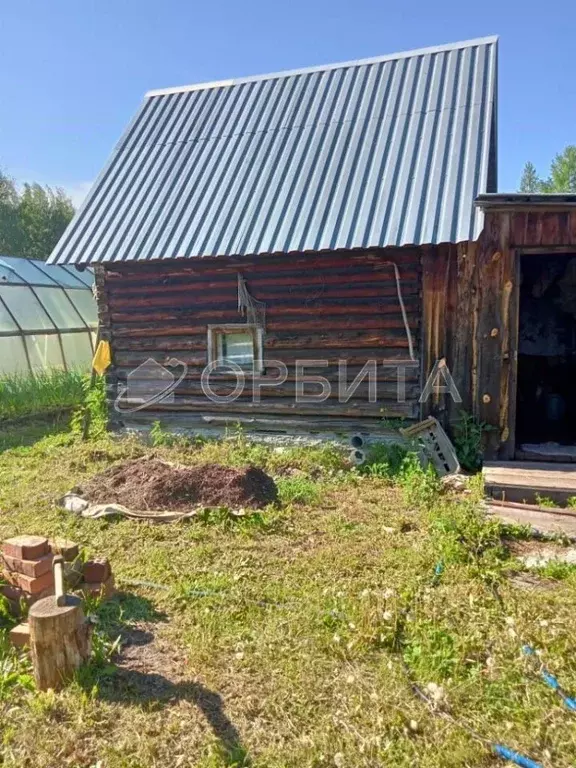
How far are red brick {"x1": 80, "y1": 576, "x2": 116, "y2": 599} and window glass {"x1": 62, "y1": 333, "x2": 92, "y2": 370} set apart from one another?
33.4ft

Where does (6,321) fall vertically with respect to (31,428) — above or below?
above

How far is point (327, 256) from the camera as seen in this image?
7199mm

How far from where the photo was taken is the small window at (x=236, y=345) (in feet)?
25.2

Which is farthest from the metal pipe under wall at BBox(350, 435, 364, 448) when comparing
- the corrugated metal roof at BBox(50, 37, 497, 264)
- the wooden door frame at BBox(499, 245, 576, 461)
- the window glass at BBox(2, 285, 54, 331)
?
the window glass at BBox(2, 285, 54, 331)

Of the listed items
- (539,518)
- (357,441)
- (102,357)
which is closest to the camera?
(539,518)

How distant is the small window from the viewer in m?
7.68

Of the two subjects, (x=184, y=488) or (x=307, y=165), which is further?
(x=307, y=165)

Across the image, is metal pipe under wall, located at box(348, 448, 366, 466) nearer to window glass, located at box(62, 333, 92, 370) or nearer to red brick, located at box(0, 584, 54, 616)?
red brick, located at box(0, 584, 54, 616)

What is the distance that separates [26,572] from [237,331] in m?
4.76

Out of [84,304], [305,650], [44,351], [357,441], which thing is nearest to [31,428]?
[44,351]

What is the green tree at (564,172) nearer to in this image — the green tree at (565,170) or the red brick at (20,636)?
the green tree at (565,170)

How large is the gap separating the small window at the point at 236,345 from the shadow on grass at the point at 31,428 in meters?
3.38

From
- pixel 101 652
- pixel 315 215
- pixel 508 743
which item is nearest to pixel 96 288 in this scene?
pixel 315 215

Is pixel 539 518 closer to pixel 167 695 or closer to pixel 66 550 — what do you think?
pixel 167 695
